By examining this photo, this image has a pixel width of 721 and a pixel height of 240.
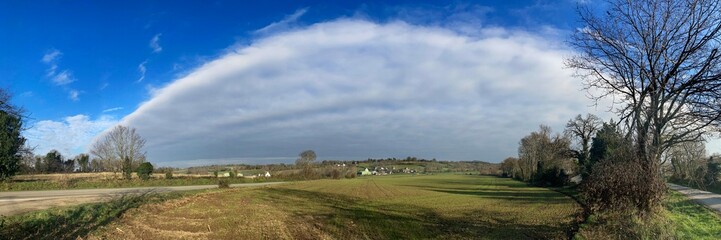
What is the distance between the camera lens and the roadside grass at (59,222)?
1224 centimetres

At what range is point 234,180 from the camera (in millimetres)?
59562

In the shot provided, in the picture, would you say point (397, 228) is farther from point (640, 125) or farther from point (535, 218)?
point (640, 125)

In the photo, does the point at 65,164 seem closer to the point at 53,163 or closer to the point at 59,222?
the point at 53,163

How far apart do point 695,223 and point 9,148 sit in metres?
42.7

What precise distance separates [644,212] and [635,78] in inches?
148

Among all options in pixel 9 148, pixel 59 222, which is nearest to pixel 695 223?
pixel 59 222

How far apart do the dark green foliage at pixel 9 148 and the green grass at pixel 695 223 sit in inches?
1510

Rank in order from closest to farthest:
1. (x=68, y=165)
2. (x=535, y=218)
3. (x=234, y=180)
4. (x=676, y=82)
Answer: (x=676, y=82)
(x=535, y=218)
(x=234, y=180)
(x=68, y=165)

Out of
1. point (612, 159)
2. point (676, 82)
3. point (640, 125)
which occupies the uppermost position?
point (676, 82)

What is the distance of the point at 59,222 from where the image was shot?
14273 mm

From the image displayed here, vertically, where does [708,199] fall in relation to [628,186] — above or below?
below

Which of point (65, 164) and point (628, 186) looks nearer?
point (628, 186)

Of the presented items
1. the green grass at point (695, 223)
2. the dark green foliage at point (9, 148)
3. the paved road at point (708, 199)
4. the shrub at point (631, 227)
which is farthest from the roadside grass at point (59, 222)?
the paved road at point (708, 199)

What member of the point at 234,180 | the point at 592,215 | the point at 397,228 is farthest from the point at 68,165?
the point at 592,215
